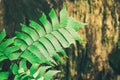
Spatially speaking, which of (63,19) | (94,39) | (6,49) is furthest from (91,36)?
(6,49)

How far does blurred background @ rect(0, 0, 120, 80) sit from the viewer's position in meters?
2.32

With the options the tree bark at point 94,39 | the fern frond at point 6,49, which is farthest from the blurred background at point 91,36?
the fern frond at point 6,49

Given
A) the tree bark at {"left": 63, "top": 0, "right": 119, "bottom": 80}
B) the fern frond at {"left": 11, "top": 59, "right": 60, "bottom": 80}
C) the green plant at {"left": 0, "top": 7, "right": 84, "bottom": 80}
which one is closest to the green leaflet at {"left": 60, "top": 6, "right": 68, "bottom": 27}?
the green plant at {"left": 0, "top": 7, "right": 84, "bottom": 80}

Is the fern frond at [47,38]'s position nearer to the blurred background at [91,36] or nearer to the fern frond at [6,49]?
the fern frond at [6,49]

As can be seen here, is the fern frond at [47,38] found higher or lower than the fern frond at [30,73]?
higher

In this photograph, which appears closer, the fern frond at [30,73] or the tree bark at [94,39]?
the fern frond at [30,73]

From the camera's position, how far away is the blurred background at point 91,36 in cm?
232

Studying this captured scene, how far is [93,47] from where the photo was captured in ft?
8.40

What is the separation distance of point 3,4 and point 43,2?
288mm

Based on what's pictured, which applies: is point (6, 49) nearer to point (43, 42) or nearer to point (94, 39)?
point (43, 42)

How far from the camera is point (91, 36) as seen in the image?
254cm

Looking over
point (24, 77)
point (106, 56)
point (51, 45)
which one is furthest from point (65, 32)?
point (106, 56)

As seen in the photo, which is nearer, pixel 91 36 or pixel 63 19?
pixel 63 19

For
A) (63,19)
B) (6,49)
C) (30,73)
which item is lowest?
(30,73)
